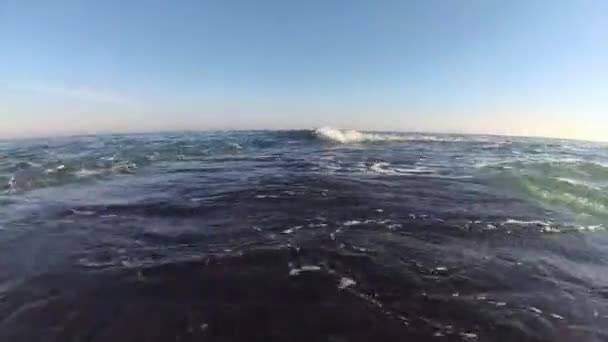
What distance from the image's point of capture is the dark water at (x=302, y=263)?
16.9 ft

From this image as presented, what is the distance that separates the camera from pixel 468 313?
18.0ft

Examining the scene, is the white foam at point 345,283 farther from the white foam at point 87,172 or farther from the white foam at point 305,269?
the white foam at point 87,172

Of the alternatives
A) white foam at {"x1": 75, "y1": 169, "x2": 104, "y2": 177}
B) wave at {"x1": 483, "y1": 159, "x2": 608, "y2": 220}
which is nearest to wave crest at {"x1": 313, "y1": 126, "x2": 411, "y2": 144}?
wave at {"x1": 483, "y1": 159, "x2": 608, "y2": 220}

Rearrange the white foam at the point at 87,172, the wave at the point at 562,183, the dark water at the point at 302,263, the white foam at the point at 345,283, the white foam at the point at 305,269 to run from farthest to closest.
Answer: the white foam at the point at 87,172
the wave at the point at 562,183
the white foam at the point at 305,269
the white foam at the point at 345,283
the dark water at the point at 302,263

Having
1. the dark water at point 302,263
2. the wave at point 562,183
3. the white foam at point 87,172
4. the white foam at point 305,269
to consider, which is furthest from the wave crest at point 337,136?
the white foam at point 305,269

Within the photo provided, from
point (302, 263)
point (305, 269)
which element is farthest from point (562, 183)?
point (305, 269)

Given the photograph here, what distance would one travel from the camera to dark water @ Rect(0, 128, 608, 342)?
16.9 ft

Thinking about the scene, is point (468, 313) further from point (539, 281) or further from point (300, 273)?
point (300, 273)

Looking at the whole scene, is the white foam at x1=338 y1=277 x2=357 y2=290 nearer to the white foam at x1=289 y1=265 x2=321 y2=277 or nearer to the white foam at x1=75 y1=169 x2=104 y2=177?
the white foam at x1=289 y1=265 x2=321 y2=277

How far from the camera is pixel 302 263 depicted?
23.4 feet

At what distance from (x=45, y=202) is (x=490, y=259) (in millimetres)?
12843

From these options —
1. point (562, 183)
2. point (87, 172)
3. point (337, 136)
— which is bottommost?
point (87, 172)

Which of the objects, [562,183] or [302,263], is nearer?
[302,263]

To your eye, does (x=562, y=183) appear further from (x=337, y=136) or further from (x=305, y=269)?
(x=337, y=136)
